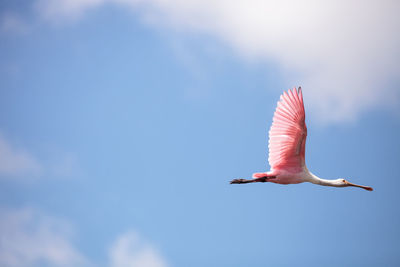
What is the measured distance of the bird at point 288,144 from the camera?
10531mm

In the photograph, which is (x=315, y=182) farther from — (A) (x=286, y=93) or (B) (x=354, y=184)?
(A) (x=286, y=93)

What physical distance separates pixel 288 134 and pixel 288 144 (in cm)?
17

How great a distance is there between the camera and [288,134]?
1069 cm

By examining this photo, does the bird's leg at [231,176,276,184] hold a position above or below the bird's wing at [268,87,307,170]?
below

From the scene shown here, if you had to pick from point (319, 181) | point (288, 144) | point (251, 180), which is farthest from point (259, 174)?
point (319, 181)

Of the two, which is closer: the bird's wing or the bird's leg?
the bird's wing

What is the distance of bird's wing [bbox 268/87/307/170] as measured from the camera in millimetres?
10508

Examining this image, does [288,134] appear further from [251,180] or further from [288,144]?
[251,180]

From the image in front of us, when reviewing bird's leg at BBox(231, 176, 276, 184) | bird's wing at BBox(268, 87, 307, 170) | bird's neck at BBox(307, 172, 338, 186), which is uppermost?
bird's wing at BBox(268, 87, 307, 170)

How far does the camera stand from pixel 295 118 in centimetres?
1055

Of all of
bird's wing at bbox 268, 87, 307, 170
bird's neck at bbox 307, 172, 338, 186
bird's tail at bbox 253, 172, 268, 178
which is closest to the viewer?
bird's wing at bbox 268, 87, 307, 170

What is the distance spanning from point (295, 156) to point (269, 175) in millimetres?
538

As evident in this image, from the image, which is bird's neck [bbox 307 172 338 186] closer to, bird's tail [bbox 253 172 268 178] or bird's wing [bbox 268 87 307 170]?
bird's wing [bbox 268 87 307 170]

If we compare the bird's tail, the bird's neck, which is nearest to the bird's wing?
the bird's tail
